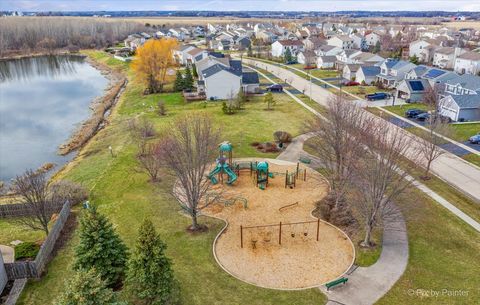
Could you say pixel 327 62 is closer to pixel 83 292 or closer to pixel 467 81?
pixel 467 81

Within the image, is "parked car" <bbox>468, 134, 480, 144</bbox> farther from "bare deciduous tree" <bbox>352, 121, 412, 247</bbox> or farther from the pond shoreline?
the pond shoreline

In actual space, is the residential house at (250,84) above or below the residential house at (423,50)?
below

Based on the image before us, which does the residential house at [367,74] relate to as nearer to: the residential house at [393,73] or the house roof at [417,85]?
the residential house at [393,73]

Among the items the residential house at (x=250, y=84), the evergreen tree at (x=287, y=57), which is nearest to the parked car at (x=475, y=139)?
the residential house at (x=250, y=84)

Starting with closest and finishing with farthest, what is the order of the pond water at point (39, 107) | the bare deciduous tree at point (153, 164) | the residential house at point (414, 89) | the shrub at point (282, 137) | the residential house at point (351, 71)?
the bare deciduous tree at point (153, 164) → the shrub at point (282, 137) → the pond water at point (39, 107) → the residential house at point (414, 89) → the residential house at point (351, 71)

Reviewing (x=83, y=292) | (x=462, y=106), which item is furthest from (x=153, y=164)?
(x=462, y=106)

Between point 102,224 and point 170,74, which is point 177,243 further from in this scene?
point 170,74
